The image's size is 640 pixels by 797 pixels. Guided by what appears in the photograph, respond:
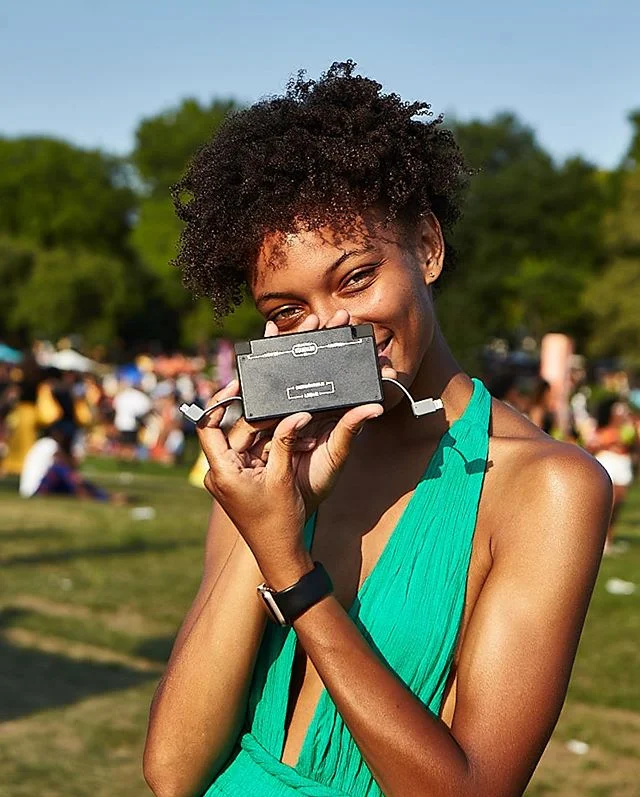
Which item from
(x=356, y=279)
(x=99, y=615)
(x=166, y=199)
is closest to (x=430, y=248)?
(x=356, y=279)

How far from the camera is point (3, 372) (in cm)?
3200

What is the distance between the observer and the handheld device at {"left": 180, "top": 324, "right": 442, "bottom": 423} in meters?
2.21

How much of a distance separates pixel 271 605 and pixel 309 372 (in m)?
0.41

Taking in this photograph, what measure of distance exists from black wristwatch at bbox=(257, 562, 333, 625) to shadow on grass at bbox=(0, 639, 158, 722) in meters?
5.70

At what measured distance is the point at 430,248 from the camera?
8.49ft

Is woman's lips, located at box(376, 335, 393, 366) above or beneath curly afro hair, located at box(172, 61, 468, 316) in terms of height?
beneath

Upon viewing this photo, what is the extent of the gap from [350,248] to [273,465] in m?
0.46

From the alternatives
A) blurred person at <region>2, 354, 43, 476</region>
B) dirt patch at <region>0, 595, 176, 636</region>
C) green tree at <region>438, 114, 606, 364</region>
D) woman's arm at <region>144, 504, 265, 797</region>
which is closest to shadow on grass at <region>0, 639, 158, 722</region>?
dirt patch at <region>0, 595, 176, 636</region>

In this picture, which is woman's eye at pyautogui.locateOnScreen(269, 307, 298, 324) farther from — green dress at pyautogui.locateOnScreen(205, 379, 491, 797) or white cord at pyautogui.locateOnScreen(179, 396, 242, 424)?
green dress at pyautogui.locateOnScreen(205, 379, 491, 797)

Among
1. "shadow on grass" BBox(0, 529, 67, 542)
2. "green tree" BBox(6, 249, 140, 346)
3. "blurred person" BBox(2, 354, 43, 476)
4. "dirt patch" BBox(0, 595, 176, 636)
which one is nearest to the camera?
"dirt patch" BBox(0, 595, 176, 636)

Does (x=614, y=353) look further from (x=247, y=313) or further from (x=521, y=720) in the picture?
(x=521, y=720)

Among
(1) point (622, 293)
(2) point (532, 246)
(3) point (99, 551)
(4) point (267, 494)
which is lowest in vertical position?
(3) point (99, 551)

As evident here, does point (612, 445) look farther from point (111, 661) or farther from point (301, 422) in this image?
point (301, 422)

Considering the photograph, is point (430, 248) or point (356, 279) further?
point (430, 248)
